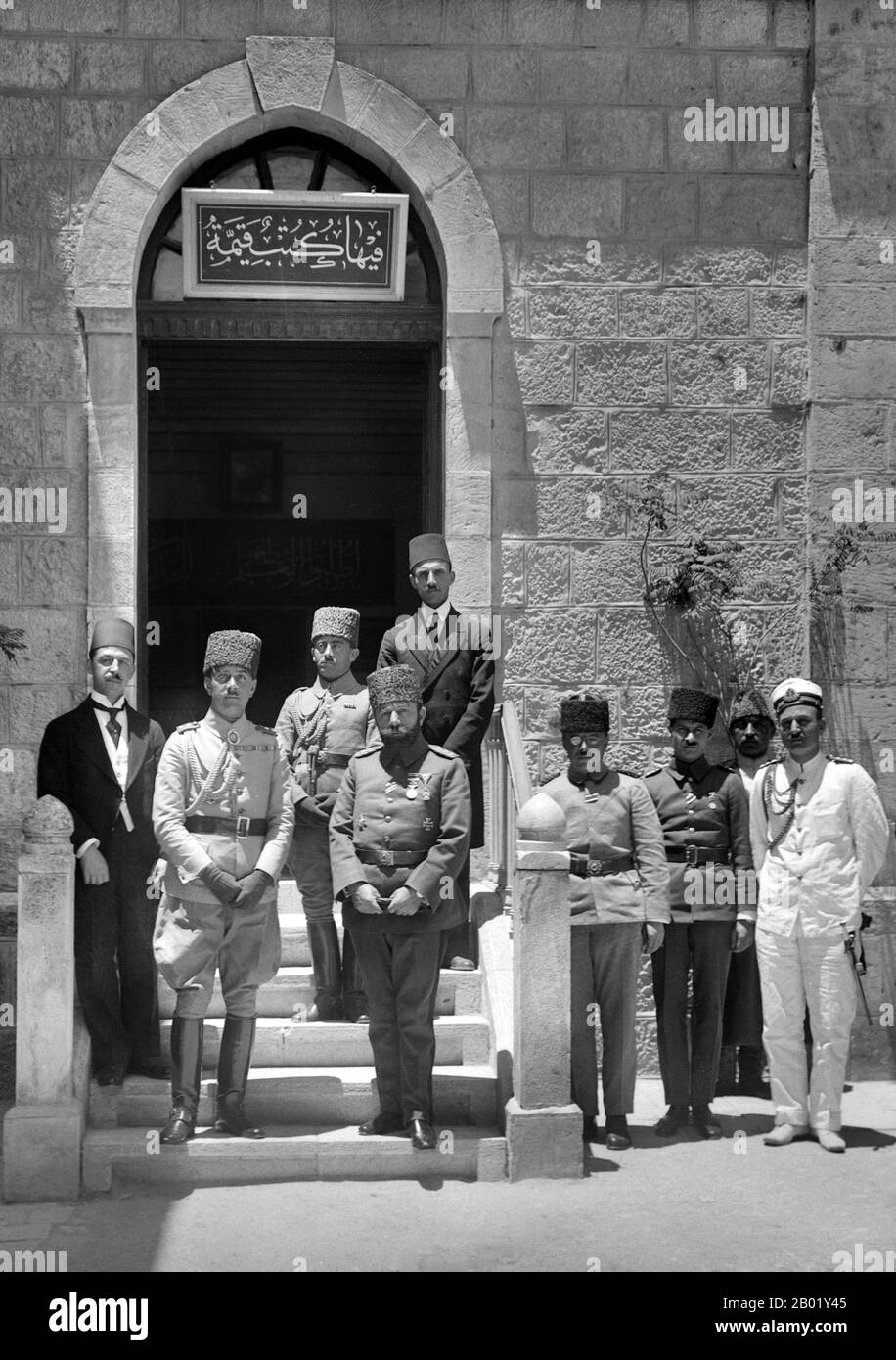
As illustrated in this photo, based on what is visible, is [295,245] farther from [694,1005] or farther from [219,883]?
[694,1005]

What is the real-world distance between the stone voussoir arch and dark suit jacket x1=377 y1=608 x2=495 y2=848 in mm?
1023

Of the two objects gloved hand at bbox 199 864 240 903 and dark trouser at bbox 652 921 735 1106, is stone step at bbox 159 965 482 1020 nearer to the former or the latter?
dark trouser at bbox 652 921 735 1106

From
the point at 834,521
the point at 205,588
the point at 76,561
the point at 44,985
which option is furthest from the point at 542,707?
the point at 205,588

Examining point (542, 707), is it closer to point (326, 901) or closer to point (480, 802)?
point (480, 802)

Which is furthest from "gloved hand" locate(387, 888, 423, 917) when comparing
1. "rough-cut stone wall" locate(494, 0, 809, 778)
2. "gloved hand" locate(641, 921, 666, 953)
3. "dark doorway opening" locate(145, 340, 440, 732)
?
"dark doorway opening" locate(145, 340, 440, 732)

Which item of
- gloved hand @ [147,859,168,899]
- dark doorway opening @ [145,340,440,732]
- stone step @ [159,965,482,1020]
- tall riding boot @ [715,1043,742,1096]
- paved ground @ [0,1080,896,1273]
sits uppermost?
dark doorway opening @ [145,340,440,732]

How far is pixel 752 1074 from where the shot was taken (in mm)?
8805

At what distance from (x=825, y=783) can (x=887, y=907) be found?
1.94 m

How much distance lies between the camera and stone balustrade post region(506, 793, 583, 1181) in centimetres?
747

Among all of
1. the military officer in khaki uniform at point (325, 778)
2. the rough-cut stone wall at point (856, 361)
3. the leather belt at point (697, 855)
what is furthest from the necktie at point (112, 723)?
the rough-cut stone wall at point (856, 361)

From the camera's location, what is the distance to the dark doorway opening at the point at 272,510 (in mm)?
12398

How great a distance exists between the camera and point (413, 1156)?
24.6 ft

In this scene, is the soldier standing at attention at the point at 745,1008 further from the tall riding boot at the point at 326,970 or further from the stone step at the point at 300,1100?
the tall riding boot at the point at 326,970

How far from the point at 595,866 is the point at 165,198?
4648mm
